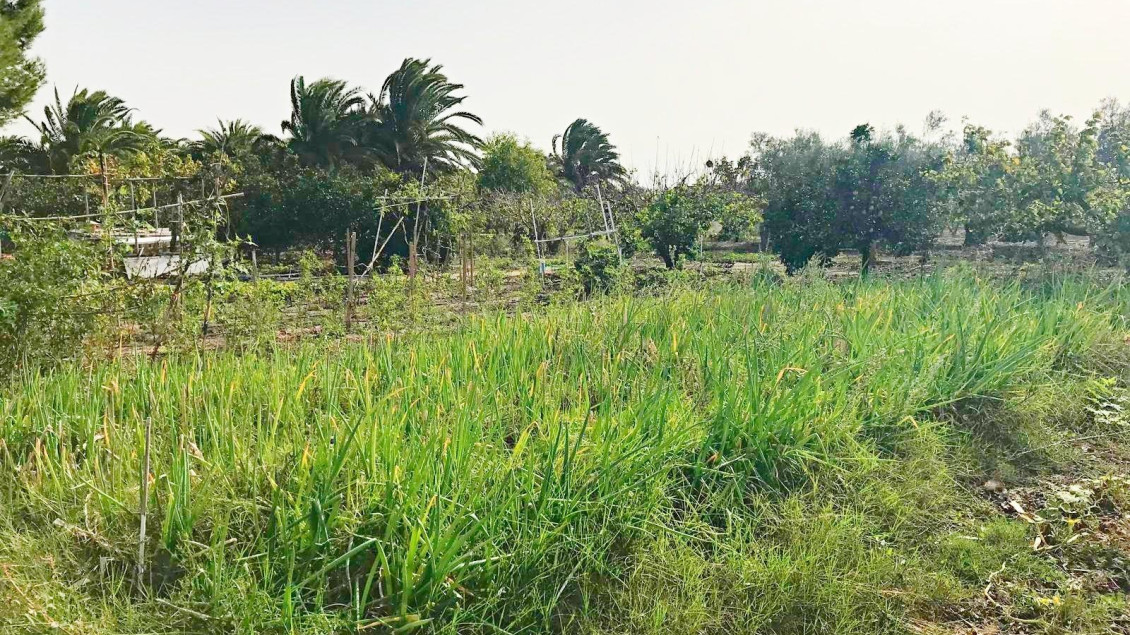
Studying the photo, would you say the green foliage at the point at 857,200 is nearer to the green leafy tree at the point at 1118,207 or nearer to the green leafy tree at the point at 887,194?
the green leafy tree at the point at 887,194

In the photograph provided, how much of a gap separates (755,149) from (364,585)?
45.0 feet

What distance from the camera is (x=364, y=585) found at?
2.45m

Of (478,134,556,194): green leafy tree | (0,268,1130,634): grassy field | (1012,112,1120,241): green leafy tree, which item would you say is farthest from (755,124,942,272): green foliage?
(478,134,556,194): green leafy tree

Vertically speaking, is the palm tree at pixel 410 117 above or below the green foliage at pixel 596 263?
above

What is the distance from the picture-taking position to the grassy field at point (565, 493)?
2377 mm

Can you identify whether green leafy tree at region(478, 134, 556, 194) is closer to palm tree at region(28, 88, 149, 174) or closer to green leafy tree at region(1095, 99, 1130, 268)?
palm tree at region(28, 88, 149, 174)

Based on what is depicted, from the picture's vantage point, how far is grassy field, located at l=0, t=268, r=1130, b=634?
2377 mm

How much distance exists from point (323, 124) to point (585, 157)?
1411cm

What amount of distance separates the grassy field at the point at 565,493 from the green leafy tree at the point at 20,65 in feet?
77.3

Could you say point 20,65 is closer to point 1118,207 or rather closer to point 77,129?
point 77,129

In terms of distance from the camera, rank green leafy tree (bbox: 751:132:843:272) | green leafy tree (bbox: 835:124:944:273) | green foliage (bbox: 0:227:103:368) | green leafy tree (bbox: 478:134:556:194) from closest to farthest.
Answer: green foliage (bbox: 0:227:103:368)
green leafy tree (bbox: 835:124:944:273)
green leafy tree (bbox: 751:132:843:272)
green leafy tree (bbox: 478:134:556:194)

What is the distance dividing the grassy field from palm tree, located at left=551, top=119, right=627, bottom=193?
28.7 m

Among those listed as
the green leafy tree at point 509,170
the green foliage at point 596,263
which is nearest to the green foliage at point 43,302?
the green foliage at point 596,263

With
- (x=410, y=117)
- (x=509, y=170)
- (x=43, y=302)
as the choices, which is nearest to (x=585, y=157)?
(x=509, y=170)
